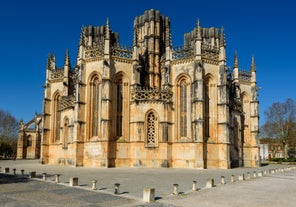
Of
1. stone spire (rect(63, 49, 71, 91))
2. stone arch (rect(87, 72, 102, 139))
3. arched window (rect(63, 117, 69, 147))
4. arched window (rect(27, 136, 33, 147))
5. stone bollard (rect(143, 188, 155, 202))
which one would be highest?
stone spire (rect(63, 49, 71, 91))

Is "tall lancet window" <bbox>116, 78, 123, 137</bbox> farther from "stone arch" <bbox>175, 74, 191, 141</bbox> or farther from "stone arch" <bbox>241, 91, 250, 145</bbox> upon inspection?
"stone arch" <bbox>241, 91, 250, 145</bbox>

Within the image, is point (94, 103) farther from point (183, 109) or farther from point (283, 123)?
point (283, 123)

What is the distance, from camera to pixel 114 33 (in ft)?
175

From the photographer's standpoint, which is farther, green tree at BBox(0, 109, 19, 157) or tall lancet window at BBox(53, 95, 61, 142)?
green tree at BBox(0, 109, 19, 157)

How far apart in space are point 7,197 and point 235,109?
32636 millimetres

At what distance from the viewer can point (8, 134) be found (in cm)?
6606

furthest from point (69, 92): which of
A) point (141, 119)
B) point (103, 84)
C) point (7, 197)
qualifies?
point (7, 197)

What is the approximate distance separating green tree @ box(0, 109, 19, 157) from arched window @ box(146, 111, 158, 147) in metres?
43.2

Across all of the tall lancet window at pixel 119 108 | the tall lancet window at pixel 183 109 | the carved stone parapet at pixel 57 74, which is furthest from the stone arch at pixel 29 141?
the tall lancet window at pixel 183 109

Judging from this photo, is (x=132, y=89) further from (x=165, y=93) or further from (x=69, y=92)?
(x=69, y=92)

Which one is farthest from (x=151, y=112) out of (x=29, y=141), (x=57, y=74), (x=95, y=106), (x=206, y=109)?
(x=29, y=141)

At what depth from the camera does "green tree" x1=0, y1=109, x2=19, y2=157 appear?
65.2 meters

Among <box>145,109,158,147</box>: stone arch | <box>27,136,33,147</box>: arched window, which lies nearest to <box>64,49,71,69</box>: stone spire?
<box>145,109,158,147</box>: stone arch

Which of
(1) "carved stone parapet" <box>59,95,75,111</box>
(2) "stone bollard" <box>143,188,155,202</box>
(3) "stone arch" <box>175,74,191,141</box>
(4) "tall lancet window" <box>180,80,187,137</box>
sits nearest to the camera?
(2) "stone bollard" <box>143,188,155,202</box>
